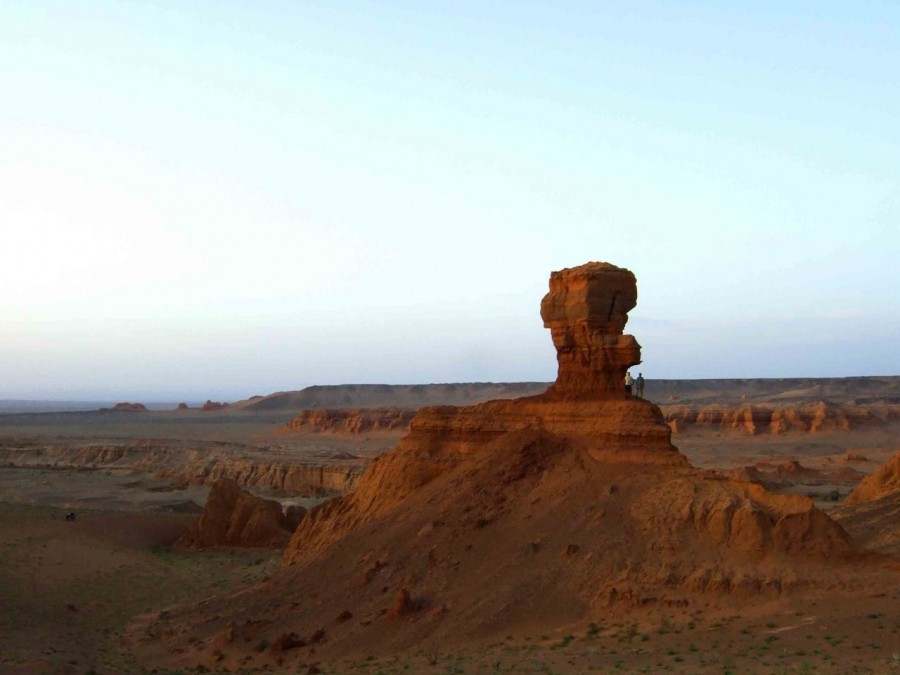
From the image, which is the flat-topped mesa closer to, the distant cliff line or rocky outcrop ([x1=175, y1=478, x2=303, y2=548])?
rocky outcrop ([x1=175, y1=478, x2=303, y2=548])

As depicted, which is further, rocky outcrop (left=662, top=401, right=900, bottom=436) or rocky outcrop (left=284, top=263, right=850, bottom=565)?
rocky outcrop (left=662, top=401, right=900, bottom=436)

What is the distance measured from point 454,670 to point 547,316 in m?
9.32

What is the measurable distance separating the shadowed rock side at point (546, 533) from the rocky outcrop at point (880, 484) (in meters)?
17.0

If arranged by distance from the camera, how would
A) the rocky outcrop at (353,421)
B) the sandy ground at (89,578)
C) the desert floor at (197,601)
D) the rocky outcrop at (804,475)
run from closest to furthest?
the desert floor at (197,601) < the sandy ground at (89,578) < the rocky outcrop at (804,475) < the rocky outcrop at (353,421)

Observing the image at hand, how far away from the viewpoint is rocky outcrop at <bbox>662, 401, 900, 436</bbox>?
88.2 meters

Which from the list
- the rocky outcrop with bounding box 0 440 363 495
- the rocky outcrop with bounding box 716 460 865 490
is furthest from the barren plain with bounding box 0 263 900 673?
the rocky outcrop with bounding box 0 440 363 495

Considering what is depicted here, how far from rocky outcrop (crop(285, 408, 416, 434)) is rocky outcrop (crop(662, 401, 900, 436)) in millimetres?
30893

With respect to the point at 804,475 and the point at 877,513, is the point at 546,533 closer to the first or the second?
the point at 877,513

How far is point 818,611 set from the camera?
51.9ft

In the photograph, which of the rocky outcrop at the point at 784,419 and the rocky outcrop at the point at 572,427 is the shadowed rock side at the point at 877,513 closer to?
the rocky outcrop at the point at 572,427

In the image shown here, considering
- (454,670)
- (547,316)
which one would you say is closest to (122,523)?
(547,316)

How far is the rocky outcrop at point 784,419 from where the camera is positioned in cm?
8816

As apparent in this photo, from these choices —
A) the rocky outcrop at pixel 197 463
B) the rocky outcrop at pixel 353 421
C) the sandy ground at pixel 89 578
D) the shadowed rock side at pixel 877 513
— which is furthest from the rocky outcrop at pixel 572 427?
the rocky outcrop at pixel 353 421

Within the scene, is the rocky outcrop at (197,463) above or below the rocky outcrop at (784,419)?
below
